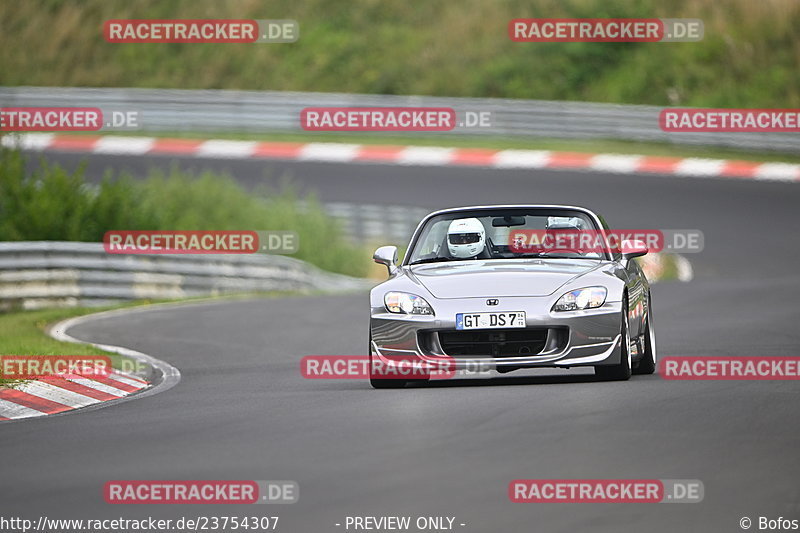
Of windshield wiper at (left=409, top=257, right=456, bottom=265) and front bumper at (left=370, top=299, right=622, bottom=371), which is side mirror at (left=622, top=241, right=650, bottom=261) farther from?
windshield wiper at (left=409, top=257, right=456, bottom=265)

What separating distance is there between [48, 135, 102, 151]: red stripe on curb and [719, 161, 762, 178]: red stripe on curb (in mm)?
14032

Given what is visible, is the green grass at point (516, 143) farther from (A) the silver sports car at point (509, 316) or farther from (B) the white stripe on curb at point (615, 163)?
(A) the silver sports car at point (509, 316)

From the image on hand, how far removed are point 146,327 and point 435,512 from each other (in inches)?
482

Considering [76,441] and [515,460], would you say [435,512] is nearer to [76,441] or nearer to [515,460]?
[515,460]

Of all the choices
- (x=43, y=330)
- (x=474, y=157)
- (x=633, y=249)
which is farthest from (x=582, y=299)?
(x=474, y=157)

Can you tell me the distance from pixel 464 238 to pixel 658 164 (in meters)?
22.6

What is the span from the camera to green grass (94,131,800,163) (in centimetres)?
3531

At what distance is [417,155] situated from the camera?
35.8 m

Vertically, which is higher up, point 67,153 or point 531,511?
point 67,153

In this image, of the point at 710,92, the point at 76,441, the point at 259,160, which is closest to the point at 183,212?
the point at 259,160

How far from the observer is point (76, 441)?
933cm

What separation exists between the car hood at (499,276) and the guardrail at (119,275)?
10710 mm

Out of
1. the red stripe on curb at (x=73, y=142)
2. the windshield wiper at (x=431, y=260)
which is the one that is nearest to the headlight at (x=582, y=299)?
the windshield wiper at (x=431, y=260)

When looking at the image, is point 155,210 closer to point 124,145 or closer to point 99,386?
point 124,145
